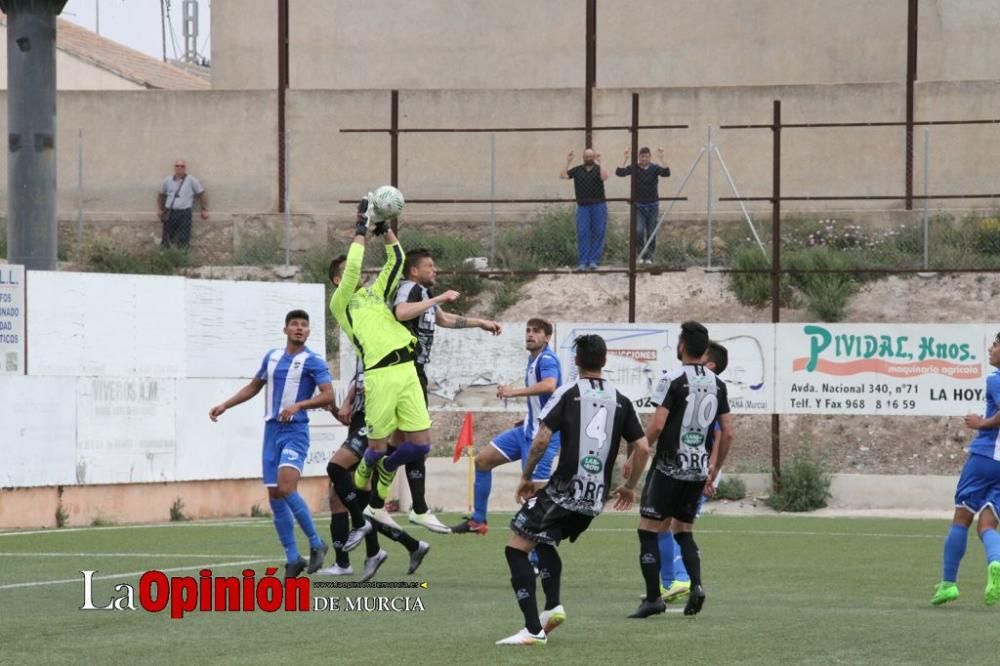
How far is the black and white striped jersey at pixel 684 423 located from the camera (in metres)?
11.8

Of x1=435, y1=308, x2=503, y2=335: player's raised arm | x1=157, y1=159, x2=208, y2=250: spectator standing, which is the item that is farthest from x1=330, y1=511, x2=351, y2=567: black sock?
x1=157, y1=159, x2=208, y2=250: spectator standing

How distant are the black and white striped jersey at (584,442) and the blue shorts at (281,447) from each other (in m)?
3.93

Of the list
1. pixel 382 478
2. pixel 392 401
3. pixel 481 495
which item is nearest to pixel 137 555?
pixel 481 495

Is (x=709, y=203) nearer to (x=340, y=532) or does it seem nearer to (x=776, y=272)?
(x=776, y=272)

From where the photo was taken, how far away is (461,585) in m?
13.7

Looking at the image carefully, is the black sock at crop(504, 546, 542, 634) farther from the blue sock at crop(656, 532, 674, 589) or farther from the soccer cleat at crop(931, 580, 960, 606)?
the soccer cleat at crop(931, 580, 960, 606)

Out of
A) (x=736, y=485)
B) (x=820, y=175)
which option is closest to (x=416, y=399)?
(x=736, y=485)

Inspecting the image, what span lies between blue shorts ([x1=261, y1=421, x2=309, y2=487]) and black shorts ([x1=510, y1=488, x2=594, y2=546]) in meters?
3.90

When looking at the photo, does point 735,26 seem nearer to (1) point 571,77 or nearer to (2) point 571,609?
(1) point 571,77

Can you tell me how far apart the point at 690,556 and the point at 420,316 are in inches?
123

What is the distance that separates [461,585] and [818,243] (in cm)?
1909

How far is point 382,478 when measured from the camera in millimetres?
13742

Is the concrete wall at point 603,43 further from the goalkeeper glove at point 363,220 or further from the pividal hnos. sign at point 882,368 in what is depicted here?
the goalkeeper glove at point 363,220

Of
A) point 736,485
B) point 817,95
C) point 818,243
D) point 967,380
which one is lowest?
point 736,485
